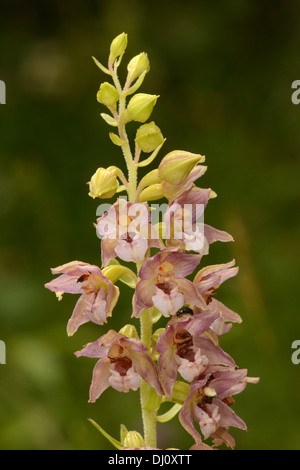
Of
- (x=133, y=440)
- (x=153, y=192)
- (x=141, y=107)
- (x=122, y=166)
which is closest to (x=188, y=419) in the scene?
(x=133, y=440)

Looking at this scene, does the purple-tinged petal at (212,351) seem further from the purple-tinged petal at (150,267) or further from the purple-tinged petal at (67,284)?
the purple-tinged petal at (67,284)

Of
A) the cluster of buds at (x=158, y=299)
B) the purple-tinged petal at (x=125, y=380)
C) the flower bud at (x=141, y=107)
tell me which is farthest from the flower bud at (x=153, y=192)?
the purple-tinged petal at (x=125, y=380)

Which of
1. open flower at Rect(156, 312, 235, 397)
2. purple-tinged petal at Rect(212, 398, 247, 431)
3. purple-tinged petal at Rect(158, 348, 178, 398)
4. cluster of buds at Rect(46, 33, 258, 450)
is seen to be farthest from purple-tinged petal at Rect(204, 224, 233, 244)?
purple-tinged petal at Rect(212, 398, 247, 431)

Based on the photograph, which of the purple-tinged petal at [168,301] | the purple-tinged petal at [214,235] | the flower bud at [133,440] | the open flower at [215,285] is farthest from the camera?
the purple-tinged petal at [214,235]

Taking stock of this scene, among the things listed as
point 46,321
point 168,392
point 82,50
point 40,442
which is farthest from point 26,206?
point 168,392

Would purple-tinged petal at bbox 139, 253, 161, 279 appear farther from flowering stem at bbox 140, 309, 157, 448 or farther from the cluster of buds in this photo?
flowering stem at bbox 140, 309, 157, 448
